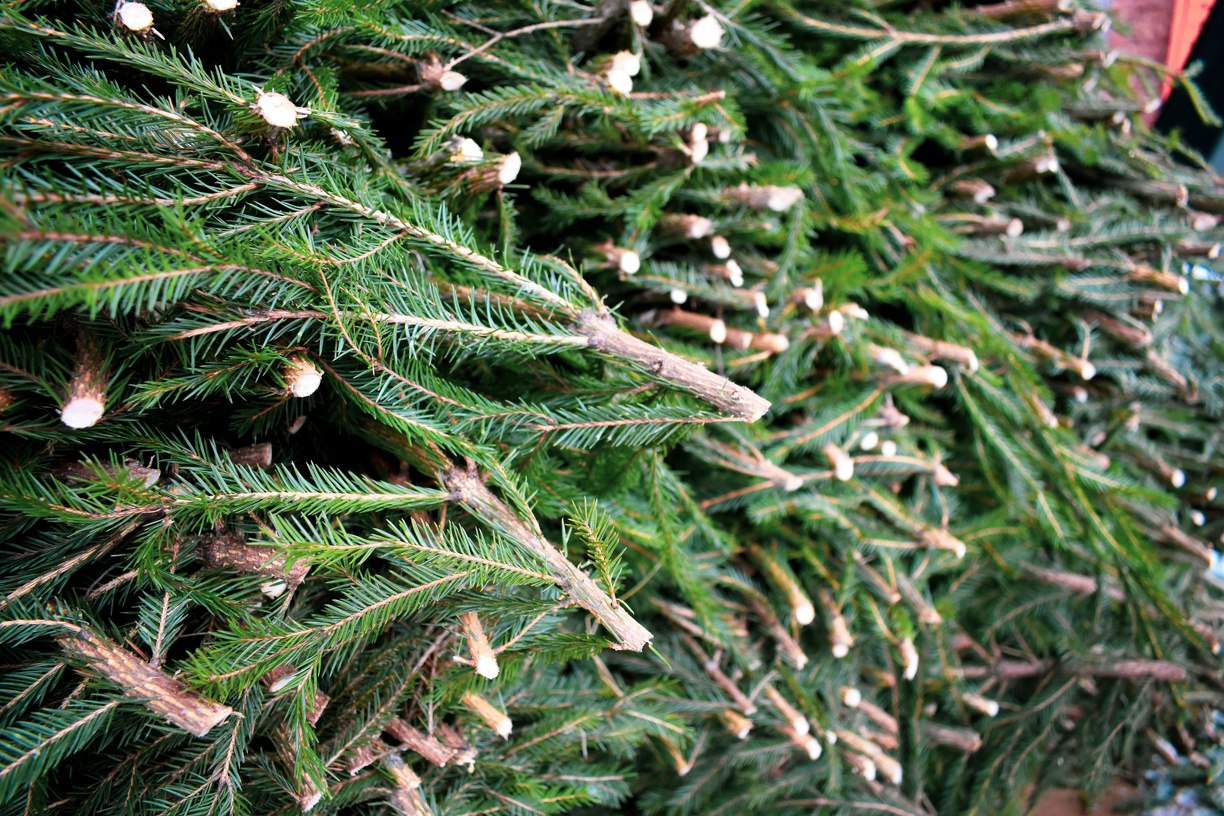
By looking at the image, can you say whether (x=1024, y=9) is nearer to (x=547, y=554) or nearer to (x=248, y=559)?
(x=547, y=554)

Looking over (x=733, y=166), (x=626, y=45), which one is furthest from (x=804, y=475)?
(x=626, y=45)

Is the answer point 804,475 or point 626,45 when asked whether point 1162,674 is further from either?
point 626,45

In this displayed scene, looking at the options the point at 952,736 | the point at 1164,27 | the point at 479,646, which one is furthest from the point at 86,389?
the point at 1164,27

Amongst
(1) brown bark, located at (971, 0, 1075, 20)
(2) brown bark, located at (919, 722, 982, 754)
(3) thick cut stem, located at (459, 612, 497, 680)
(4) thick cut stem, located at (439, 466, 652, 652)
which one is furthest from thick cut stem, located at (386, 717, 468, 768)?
(1) brown bark, located at (971, 0, 1075, 20)

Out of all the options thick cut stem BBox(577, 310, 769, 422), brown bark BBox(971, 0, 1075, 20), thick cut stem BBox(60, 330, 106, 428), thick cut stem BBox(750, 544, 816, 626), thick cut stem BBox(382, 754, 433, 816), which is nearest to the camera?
thick cut stem BBox(60, 330, 106, 428)

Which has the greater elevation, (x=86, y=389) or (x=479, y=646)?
(x=86, y=389)

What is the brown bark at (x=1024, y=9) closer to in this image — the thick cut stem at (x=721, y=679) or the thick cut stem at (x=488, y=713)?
the thick cut stem at (x=721, y=679)

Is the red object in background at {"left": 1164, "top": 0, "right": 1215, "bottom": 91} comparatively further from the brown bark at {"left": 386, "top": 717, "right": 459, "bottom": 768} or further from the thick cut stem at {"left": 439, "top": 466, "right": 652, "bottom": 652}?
the brown bark at {"left": 386, "top": 717, "right": 459, "bottom": 768}
